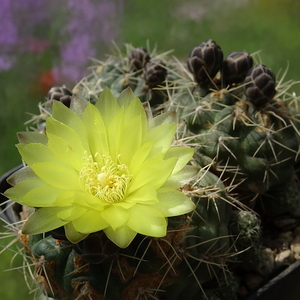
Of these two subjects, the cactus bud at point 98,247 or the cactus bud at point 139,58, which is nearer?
the cactus bud at point 98,247

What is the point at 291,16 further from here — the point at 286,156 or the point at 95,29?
the point at 286,156

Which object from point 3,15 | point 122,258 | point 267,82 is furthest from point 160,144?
point 3,15

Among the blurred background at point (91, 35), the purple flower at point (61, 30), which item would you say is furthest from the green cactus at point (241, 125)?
the purple flower at point (61, 30)

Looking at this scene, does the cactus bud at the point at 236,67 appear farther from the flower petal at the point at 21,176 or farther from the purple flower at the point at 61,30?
the purple flower at the point at 61,30

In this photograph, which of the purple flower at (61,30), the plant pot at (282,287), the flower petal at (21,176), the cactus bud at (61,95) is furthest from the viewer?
the purple flower at (61,30)

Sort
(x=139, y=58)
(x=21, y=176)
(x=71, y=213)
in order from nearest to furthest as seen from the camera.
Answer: (x=71, y=213) → (x=21, y=176) → (x=139, y=58)

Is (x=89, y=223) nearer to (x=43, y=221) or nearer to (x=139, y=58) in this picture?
(x=43, y=221)

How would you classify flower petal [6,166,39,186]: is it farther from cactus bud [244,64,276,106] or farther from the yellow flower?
cactus bud [244,64,276,106]

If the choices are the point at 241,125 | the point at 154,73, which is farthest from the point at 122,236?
the point at 154,73
